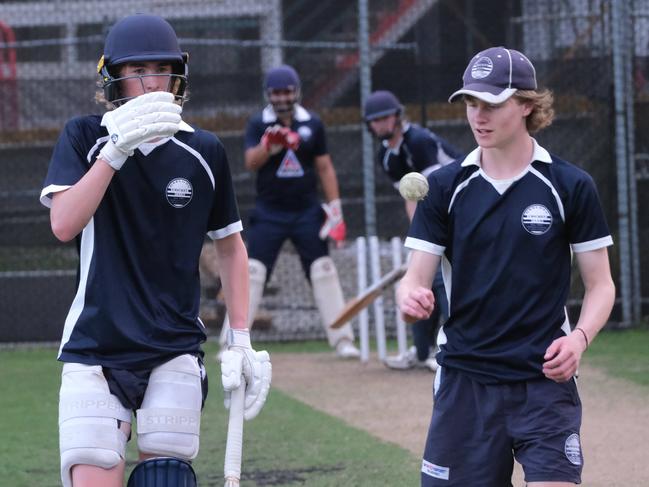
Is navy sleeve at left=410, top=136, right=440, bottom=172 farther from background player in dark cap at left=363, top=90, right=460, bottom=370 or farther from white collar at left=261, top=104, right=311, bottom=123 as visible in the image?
white collar at left=261, top=104, right=311, bottom=123

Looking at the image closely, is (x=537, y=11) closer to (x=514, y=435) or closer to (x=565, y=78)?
(x=565, y=78)

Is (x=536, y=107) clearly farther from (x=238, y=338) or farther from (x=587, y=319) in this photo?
(x=238, y=338)

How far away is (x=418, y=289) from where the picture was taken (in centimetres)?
407

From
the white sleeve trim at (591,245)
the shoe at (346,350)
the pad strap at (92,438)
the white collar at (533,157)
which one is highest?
the white collar at (533,157)

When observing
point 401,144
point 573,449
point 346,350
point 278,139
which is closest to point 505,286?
point 573,449

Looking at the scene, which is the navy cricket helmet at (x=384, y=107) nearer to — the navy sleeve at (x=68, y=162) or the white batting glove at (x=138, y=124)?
the navy sleeve at (x=68, y=162)

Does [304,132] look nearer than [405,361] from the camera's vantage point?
No

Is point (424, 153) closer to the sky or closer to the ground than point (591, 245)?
closer to the sky

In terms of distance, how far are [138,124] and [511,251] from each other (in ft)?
4.08

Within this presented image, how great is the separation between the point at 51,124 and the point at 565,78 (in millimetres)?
4565

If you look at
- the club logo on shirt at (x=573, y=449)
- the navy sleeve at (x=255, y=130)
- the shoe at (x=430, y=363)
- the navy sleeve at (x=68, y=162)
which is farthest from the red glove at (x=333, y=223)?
the club logo on shirt at (x=573, y=449)

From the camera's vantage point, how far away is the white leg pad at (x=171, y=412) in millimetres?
4008

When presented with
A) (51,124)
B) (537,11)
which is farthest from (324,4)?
(51,124)

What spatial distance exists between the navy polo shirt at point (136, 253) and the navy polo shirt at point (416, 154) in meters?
4.88
